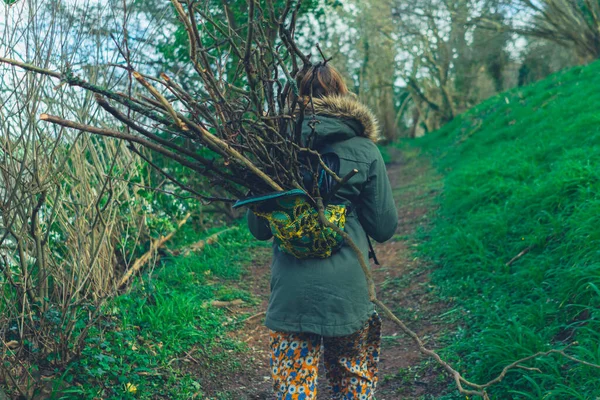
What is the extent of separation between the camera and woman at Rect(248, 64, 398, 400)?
2406mm

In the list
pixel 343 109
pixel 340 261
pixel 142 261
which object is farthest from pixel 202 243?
pixel 343 109

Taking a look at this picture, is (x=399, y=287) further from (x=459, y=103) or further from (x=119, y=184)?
(x=459, y=103)

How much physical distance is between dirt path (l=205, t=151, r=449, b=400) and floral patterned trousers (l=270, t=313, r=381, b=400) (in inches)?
44.8

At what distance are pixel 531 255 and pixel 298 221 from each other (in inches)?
120

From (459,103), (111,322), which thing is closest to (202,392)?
(111,322)

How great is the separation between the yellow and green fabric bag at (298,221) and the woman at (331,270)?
85 millimetres

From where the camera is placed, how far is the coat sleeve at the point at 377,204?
98.0 inches

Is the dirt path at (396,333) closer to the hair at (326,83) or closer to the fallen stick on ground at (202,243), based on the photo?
the fallen stick on ground at (202,243)

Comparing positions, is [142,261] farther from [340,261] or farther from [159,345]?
[340,261]

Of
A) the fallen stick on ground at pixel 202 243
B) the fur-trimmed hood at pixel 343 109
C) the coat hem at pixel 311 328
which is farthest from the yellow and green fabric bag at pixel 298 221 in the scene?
the fallen stick on ground at pixel 202 243

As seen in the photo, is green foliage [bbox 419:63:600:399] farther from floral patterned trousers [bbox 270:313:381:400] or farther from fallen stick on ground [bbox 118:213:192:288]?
fallen stick on ground [bbox 118:213:192:288]

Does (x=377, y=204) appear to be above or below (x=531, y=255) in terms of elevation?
above

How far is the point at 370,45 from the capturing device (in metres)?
23.1

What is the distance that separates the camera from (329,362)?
2729 mm
